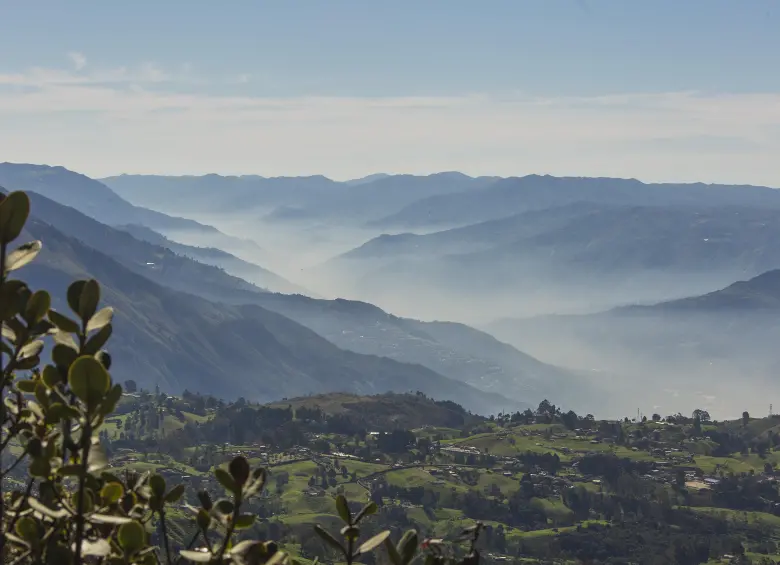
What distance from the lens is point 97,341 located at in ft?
16.6

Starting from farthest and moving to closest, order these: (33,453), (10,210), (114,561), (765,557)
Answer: (765,557) → (114,561) → (33,453) → (10,210)

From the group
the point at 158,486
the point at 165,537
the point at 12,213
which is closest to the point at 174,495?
the point at 158,486

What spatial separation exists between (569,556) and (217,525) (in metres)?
199

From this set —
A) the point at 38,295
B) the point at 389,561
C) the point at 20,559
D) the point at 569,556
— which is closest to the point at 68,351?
the point at 38,295

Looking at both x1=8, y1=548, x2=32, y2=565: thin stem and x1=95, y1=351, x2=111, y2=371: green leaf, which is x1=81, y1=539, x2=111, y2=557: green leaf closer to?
x1=8, y1=548, x2=32, y2=565: thin stem

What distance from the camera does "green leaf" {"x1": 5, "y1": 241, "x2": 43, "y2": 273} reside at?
4.77 metres

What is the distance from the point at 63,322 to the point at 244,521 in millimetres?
1370

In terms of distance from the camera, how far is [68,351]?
4.77 metres

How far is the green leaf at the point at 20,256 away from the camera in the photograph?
4773 mm

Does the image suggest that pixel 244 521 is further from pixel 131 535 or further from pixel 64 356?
pixel 64 356

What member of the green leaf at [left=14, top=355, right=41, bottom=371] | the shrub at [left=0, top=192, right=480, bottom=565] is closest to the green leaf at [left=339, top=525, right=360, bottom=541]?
the shrub at [left=0, top=192, right=480, bottom=565]

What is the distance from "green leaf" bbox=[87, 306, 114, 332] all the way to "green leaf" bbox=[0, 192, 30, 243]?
0.54 meters

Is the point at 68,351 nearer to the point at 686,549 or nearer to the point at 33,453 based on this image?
the point at 33,453

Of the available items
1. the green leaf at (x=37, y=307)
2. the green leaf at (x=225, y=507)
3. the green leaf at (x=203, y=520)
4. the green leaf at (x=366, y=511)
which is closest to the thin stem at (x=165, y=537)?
the green leaf at (x=203, y=520)
